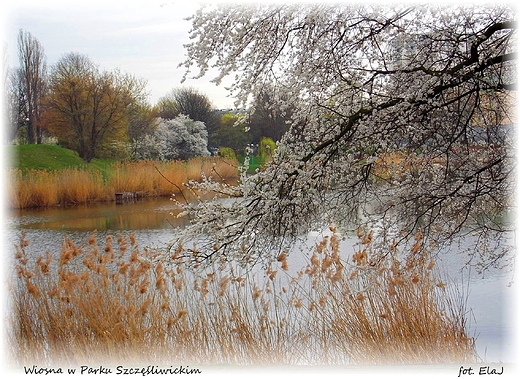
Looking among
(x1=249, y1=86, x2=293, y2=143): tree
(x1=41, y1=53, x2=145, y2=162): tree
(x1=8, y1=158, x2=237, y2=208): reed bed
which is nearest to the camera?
(x1=249, y1=86, x2=293, y2=143): tree

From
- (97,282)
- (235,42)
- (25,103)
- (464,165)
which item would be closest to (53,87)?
(25,103)

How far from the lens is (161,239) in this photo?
24.0ft

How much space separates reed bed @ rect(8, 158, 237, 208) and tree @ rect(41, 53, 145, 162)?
0.72m

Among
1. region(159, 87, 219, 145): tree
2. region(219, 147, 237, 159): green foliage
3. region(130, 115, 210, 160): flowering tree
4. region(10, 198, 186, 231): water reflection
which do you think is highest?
region(159, 87, 219, 145): tree

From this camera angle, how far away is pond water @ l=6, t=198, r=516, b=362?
14.1ft

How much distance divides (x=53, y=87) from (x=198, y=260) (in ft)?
21.6

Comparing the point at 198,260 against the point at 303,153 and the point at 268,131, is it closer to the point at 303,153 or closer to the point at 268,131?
the point at 303,153

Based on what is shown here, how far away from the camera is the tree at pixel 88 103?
352 inches

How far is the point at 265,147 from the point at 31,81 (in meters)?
4.86

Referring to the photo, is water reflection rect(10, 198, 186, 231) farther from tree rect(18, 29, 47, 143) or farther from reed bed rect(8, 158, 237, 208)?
tree rect(18, 29, 47, 143)

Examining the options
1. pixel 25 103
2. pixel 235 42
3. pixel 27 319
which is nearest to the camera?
pixel 235 42

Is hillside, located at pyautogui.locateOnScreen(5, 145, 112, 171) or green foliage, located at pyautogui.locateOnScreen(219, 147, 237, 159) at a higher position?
hillside, located at pyautogui.locateOnScreen(5, 145, 112, 171)

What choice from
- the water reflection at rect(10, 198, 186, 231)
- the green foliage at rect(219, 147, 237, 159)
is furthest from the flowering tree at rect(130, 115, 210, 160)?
the green foliage at rect(219, 147, 237, 159)

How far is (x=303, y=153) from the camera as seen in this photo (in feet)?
10.4
